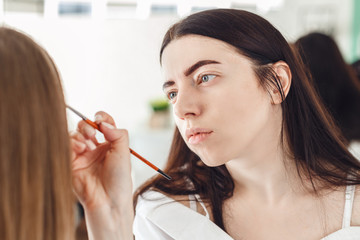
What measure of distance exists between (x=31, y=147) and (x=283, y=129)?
68 centimetres

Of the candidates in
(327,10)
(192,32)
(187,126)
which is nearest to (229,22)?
(192,32)

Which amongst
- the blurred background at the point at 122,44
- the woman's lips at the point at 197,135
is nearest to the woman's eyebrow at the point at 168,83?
the woman's lips at the point at 197,135

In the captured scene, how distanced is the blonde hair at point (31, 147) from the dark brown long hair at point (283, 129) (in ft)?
1.42

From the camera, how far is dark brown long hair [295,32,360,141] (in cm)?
185

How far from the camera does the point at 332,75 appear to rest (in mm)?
1857

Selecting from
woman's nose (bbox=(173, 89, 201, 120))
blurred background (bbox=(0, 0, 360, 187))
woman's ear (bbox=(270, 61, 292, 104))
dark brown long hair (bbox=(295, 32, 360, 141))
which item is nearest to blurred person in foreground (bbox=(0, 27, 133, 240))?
woman's nose (bbox=(173, 89, 201, 120))

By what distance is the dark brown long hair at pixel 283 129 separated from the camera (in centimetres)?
102

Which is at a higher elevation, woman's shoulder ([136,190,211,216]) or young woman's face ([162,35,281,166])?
young woman's face ([162,35,281,166])

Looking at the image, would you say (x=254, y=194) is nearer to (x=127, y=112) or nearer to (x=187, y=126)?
(x=187, y=126)

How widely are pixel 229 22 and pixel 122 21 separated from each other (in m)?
2.92

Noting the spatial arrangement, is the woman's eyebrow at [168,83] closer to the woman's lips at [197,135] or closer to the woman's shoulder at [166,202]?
the woman's lips at [197,135]

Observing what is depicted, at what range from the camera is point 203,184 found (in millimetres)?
1174

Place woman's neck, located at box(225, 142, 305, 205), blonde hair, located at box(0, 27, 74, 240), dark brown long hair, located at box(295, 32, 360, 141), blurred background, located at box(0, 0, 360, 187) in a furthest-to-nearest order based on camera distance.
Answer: blurred background, located at box(0, 0, 360, 187)
dark brown long hair, located at box(295, 32, 360, 141)
woman's neck, located at box(225, 142, 305, 205)
blonde hair, located at box(0, 27, 74, 240)

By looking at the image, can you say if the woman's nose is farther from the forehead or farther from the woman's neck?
the woman's neck
